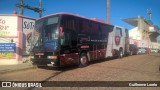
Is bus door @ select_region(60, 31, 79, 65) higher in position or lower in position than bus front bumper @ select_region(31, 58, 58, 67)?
higher

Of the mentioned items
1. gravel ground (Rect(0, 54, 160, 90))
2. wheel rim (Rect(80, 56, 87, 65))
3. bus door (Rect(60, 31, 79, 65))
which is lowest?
gravel ground (Rect(0, 54, 160, 90))

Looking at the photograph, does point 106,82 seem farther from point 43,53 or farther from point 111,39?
point 111,39

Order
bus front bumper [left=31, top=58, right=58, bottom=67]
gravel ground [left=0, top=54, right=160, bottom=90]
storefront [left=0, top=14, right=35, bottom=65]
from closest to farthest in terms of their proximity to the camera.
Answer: gravel ground [left=0, top=54, right=160, bottom=90]
bus front bumper [left=31, top=58, right=58, bottom=67]
storefront [left=0, top=14, right=35, bottom=65]

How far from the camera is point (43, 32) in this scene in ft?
39.3

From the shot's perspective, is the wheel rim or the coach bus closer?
the coach bus

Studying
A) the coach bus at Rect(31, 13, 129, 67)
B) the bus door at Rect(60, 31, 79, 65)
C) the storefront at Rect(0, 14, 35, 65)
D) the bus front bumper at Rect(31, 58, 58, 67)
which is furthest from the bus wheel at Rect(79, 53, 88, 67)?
the storefront at Rect(0, 14, 35, 65)

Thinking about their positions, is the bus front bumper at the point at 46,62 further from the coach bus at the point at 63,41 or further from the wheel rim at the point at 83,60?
the wheel rim at the point at 83,60

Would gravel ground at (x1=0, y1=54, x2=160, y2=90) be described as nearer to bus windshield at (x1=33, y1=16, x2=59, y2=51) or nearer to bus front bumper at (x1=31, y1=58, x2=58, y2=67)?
bus front bumper at (x1=31, y1=58, x2=58, y2=67)

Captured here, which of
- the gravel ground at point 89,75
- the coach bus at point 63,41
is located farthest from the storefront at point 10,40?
the gravel ground at point 89,75

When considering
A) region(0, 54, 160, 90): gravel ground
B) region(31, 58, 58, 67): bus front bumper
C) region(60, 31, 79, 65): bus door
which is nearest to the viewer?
region(0, 54, 160, 90): gravel ground

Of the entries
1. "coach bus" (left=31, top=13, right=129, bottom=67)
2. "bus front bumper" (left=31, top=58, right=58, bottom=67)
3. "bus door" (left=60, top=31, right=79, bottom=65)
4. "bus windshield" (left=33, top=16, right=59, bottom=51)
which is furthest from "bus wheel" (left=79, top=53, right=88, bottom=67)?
"bus windshield" (left=33, top=16, right=59, bottom=51)

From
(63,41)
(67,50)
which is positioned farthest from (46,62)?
(63,41)

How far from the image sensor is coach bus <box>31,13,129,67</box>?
37.0 feet

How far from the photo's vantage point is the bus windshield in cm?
1130
